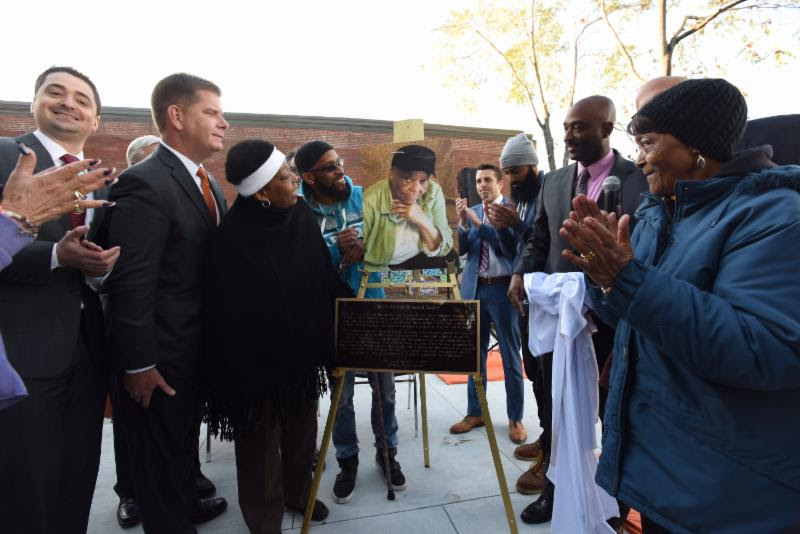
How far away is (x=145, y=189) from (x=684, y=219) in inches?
86.3

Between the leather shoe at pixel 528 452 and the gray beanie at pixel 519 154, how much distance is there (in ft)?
7.15

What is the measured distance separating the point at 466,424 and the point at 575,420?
5.85 ft

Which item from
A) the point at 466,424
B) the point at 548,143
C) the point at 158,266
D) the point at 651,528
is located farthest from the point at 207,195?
the point at 548,143

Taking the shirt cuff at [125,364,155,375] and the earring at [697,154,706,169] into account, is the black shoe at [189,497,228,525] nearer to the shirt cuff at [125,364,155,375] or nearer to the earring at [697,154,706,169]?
→ the shirt cuff at [125,364,155,375]

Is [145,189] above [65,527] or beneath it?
above

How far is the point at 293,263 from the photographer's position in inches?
92.0

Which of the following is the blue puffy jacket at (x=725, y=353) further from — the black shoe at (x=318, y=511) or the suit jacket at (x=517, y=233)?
the black shoe at (x=318, y=511)

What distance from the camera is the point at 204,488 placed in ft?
9.81

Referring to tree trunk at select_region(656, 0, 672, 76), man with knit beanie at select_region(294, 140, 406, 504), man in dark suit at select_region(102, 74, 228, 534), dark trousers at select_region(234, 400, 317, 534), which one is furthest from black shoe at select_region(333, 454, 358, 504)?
tree trunk at select_region(656, 0, 672, 76)

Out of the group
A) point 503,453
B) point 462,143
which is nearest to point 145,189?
point 503,453

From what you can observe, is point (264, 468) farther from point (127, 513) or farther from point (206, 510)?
point (127, 513)

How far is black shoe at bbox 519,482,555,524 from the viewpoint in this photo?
263cm

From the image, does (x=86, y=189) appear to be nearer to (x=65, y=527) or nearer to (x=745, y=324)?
(x=65, y=527)

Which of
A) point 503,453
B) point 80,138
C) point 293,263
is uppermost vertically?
point 80,138
